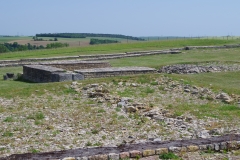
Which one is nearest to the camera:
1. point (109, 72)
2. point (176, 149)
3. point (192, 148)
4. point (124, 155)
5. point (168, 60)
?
point (124, 155)

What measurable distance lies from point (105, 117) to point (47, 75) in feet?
28.8

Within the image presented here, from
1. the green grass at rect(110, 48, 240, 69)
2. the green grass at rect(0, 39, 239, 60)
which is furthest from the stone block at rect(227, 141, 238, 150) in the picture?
the green grass at rect(0, 39, 239, 60)

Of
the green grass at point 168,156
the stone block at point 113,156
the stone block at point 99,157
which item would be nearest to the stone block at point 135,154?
the stone block at point 113,156

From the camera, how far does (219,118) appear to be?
40.6 feet

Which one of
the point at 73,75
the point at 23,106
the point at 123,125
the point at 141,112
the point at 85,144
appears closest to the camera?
the point at 85,144

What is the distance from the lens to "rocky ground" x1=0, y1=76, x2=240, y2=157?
10180 millimetres

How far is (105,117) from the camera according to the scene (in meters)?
12.6

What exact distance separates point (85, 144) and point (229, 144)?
354cm

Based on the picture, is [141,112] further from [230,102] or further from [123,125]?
[230,102]

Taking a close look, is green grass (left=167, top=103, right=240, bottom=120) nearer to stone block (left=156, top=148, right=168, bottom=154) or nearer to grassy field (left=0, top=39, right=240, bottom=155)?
grassy field (left=0, top=39, right=240, bottom=155)

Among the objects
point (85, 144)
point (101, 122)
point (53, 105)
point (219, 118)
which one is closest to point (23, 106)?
point (53, 105)

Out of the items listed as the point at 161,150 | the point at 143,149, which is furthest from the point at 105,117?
the point at 161,150

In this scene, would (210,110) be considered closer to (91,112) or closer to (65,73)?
(91,112)

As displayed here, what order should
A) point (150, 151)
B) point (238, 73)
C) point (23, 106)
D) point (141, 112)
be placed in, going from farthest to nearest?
point (238, 73) → point (23, 106) → point (141, 112) → point (150, 151)
